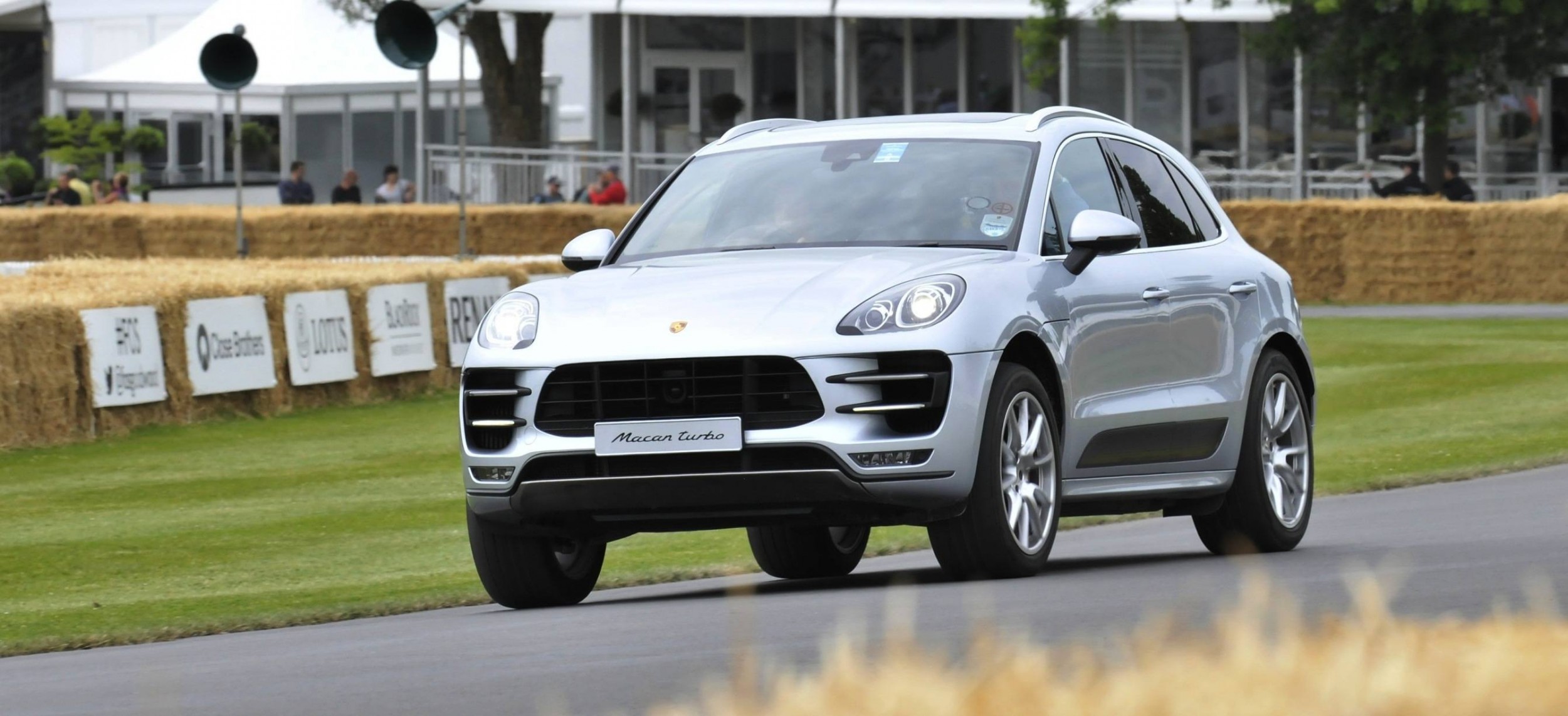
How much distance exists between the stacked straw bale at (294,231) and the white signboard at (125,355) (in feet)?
55.6

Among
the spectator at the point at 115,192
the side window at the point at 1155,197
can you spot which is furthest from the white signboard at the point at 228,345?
the spectator at the point at 115,192

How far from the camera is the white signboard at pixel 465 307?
2455 cm

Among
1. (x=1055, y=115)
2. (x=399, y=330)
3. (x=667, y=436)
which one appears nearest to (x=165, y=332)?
(x=399, y=330)

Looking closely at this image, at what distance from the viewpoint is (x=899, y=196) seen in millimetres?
9445

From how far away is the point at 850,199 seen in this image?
951 centimetres

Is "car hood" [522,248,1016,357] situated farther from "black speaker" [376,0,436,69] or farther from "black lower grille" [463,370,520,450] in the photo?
"black speaker" [376,0,436,69]

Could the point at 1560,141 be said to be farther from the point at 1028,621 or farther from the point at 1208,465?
the point at 1028,621

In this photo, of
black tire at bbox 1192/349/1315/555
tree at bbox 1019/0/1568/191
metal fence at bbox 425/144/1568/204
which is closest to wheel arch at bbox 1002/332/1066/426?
black tire at bbox 1192/349/1315/555

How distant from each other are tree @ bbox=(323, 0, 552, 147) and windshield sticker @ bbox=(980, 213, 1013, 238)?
3624 cm

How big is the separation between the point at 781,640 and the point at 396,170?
1497 inches

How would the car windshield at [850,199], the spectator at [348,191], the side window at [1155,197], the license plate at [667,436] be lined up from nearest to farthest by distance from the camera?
Result: the license plate at [667,436]
the car windshield at [850,199]
the side window at [1155,197]
the spectator at [348,191]

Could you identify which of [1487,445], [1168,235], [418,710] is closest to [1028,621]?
[418,710]

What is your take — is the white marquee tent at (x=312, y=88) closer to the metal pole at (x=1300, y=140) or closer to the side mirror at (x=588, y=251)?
the metal pole at (x=1300, y=140)

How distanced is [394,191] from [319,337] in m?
21.8
